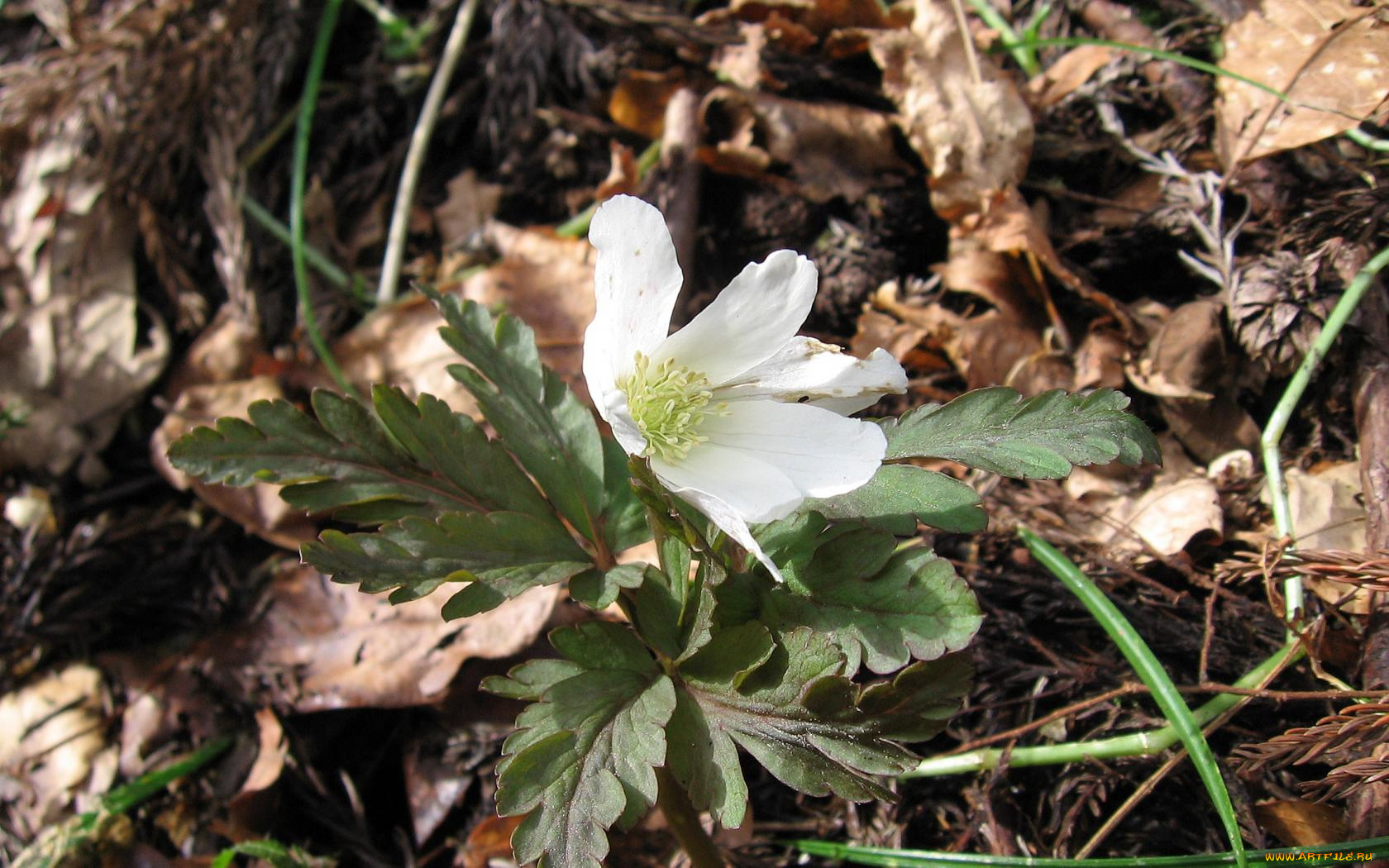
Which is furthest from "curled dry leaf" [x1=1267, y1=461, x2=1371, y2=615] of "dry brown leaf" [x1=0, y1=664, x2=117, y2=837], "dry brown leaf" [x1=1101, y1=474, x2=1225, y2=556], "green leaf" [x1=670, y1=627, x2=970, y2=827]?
"dry brown leaf" [x1=0, y1=664, x2=117, y2=837]

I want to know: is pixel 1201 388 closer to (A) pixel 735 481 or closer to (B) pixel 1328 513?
(B) pixel 1328 513

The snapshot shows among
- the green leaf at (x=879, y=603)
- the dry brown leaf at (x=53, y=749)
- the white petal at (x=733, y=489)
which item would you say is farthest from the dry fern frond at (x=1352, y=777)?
the dry brown leaf at (x=53, y=749)

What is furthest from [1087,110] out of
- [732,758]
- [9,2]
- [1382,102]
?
[9,2]

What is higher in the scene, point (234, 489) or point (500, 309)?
point (500, 309)

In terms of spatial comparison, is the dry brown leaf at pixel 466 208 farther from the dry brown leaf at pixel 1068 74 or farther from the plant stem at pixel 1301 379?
the plant stem at pixel 1301 379

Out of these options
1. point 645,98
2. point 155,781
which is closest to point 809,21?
point 645,98

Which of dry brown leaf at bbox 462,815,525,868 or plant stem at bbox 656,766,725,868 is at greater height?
plant stem at bbox 656,766,725,868

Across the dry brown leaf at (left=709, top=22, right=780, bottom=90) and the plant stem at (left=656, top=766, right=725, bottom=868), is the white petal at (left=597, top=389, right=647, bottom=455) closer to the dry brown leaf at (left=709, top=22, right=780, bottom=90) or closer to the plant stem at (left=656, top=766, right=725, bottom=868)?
the plant stem at (left=656, top=766, right=725, bottom=868)
